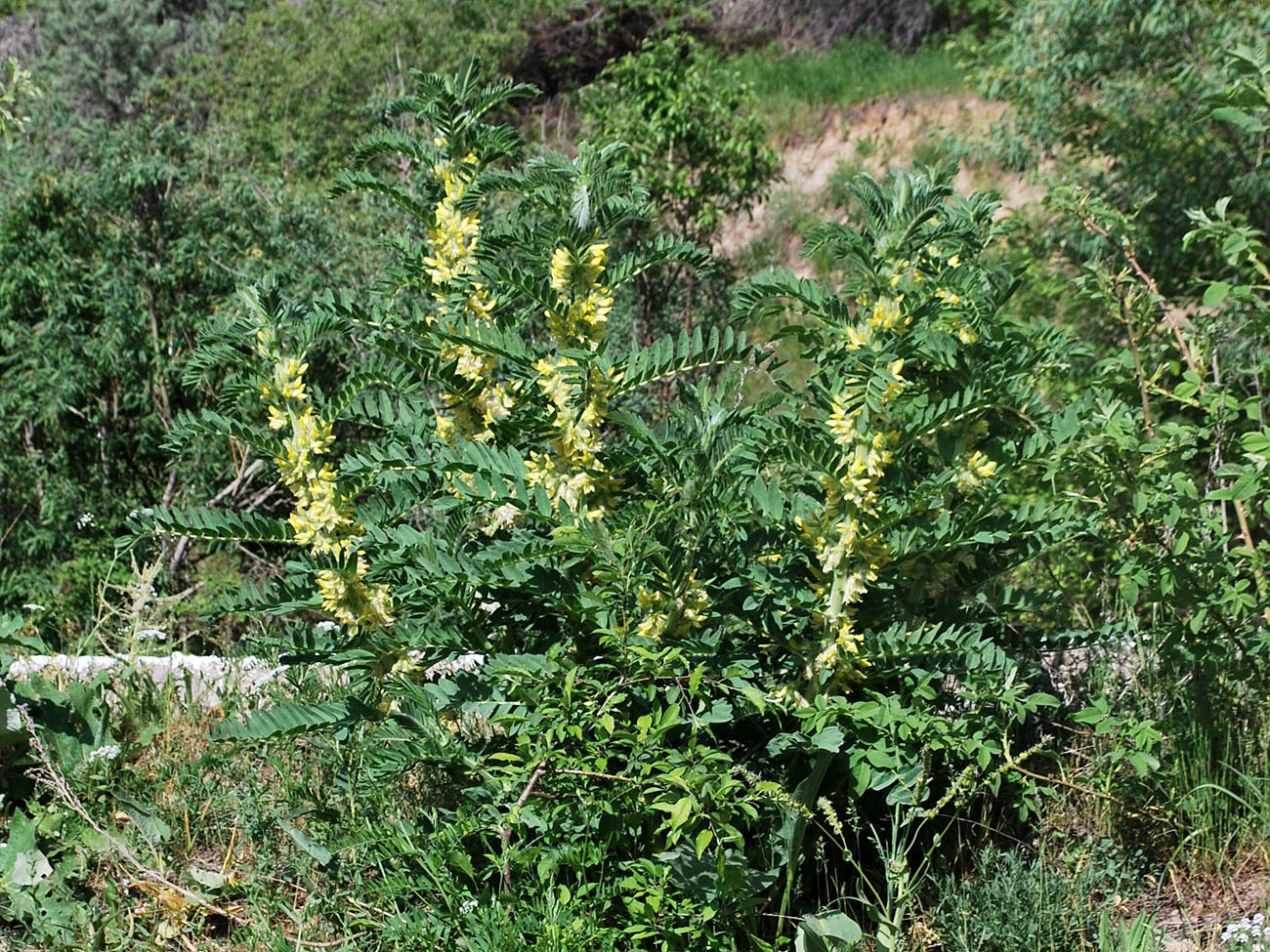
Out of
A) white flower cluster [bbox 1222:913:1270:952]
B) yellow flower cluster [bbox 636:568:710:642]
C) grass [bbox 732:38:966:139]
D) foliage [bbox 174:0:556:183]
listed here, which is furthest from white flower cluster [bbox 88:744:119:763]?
grass [bbox 732:38:966:139]

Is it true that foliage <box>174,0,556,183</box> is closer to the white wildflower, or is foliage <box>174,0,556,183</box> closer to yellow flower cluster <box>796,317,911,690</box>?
the white wildflower

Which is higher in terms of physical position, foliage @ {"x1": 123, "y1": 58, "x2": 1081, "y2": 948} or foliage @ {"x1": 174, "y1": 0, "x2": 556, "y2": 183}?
foliage @ {"x1": 174, "y1": 0, "x2": 556, "y2": 183}

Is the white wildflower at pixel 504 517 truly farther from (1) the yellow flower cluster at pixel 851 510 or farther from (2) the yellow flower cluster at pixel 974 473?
(2) the yellow flower cluster at pixel 974 473

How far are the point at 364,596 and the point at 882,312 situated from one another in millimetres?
1215

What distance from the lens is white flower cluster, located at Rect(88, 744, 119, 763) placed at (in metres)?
3.22

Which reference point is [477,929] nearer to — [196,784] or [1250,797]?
[196,784]

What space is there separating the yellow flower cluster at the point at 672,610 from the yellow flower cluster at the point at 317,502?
0.57 metres

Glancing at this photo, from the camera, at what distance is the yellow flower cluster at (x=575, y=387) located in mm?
2617

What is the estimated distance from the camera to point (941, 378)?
2.72 m

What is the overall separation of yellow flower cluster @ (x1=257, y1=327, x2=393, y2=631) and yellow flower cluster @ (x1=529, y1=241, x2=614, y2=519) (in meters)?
0.42

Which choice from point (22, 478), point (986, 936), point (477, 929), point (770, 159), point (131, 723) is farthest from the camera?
point (770, 159)

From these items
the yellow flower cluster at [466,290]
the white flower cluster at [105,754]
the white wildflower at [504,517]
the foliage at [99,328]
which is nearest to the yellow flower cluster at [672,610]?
the white wildflower at [504,517]

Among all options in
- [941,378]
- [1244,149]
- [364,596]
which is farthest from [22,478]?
[1244,149]

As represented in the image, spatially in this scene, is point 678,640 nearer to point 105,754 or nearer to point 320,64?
point 105,754
